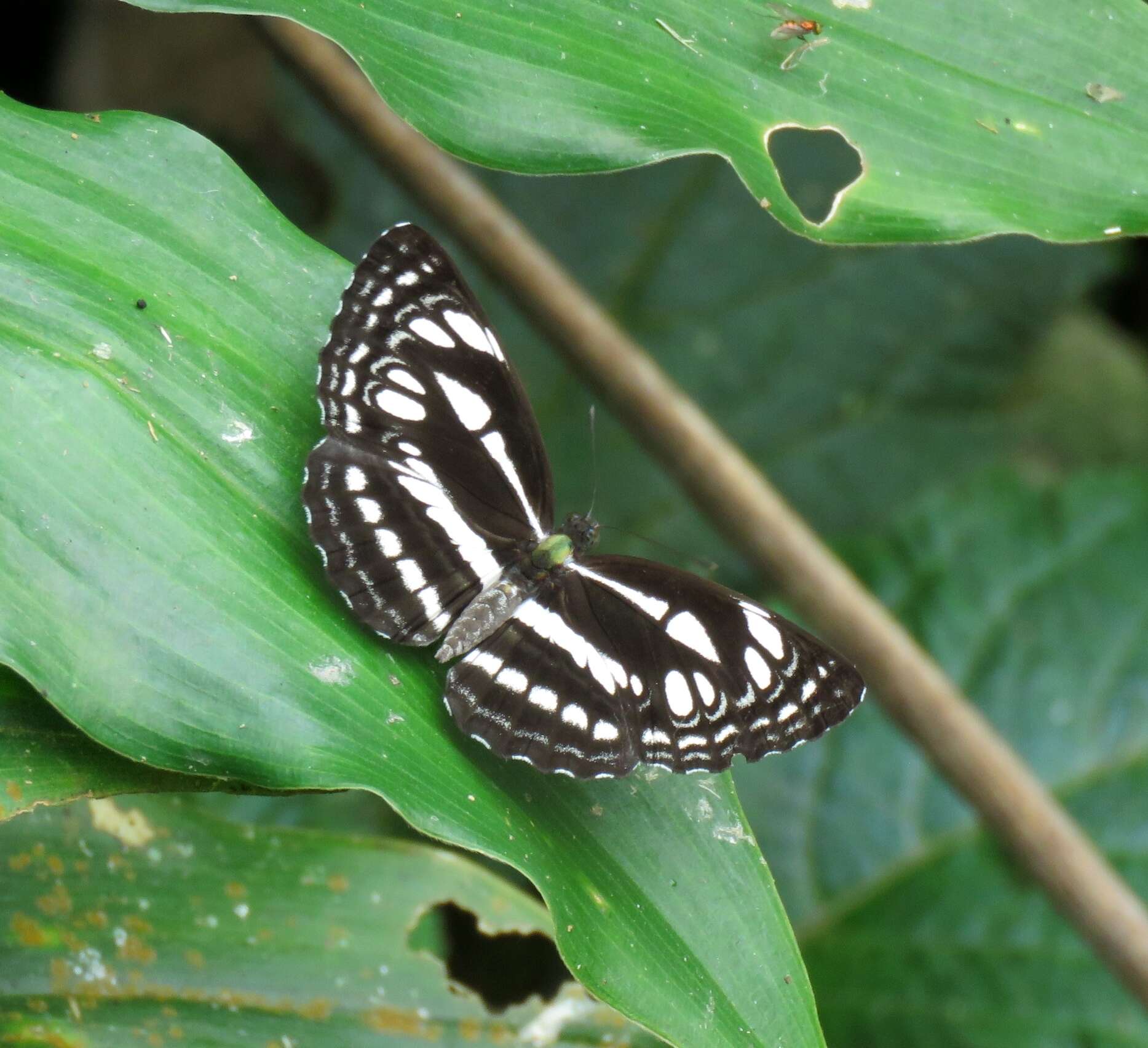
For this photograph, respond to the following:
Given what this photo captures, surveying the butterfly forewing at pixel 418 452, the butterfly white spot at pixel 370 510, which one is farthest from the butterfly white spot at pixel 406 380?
the butterfly white spot at pixel 370 510

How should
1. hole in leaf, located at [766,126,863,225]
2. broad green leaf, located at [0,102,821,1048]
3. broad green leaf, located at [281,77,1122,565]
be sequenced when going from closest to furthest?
broad green leaf, located at [0,102,821,1048] → hole in leaf, located at [766,126,863,225] → broad green leaf, located at [281,77,1122,565]

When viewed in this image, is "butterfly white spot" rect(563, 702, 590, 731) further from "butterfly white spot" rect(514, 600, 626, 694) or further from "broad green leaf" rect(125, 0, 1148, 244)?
"broad green leaf" rect(125, 0, 1148, 244)

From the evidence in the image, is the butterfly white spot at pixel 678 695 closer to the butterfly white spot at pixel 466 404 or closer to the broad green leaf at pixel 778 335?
the butterfly white spot at pixel 466 404

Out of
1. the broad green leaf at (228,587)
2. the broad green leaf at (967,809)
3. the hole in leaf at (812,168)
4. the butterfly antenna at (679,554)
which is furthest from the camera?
the hole in leaf at (812,168)

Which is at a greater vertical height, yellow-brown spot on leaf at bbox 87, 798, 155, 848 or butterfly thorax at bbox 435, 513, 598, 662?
butterfly thorax at bbox 435, 513, 598, 662

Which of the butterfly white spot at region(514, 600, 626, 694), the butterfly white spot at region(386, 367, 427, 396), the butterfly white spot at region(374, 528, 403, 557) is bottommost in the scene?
the butterfly white spot at region(514, 600, 626, 694)

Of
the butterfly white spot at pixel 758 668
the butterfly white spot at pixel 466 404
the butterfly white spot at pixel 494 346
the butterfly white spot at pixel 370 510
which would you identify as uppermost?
the butterfly white spot at pixel 494 346

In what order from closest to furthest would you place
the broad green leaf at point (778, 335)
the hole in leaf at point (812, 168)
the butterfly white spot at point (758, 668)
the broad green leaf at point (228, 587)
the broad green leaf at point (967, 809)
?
the broad green leaf at point (228, 587), the butterfly white spot at point (758, 668), the broad green leaf at point (967, 809), the hole in leaf at point (812, 168), the broad green leaf at point (778, 335)

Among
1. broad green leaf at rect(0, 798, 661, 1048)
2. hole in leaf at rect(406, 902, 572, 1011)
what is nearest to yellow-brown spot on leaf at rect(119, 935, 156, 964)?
broad green leaf at rect(0, 798, 661, 1048)
